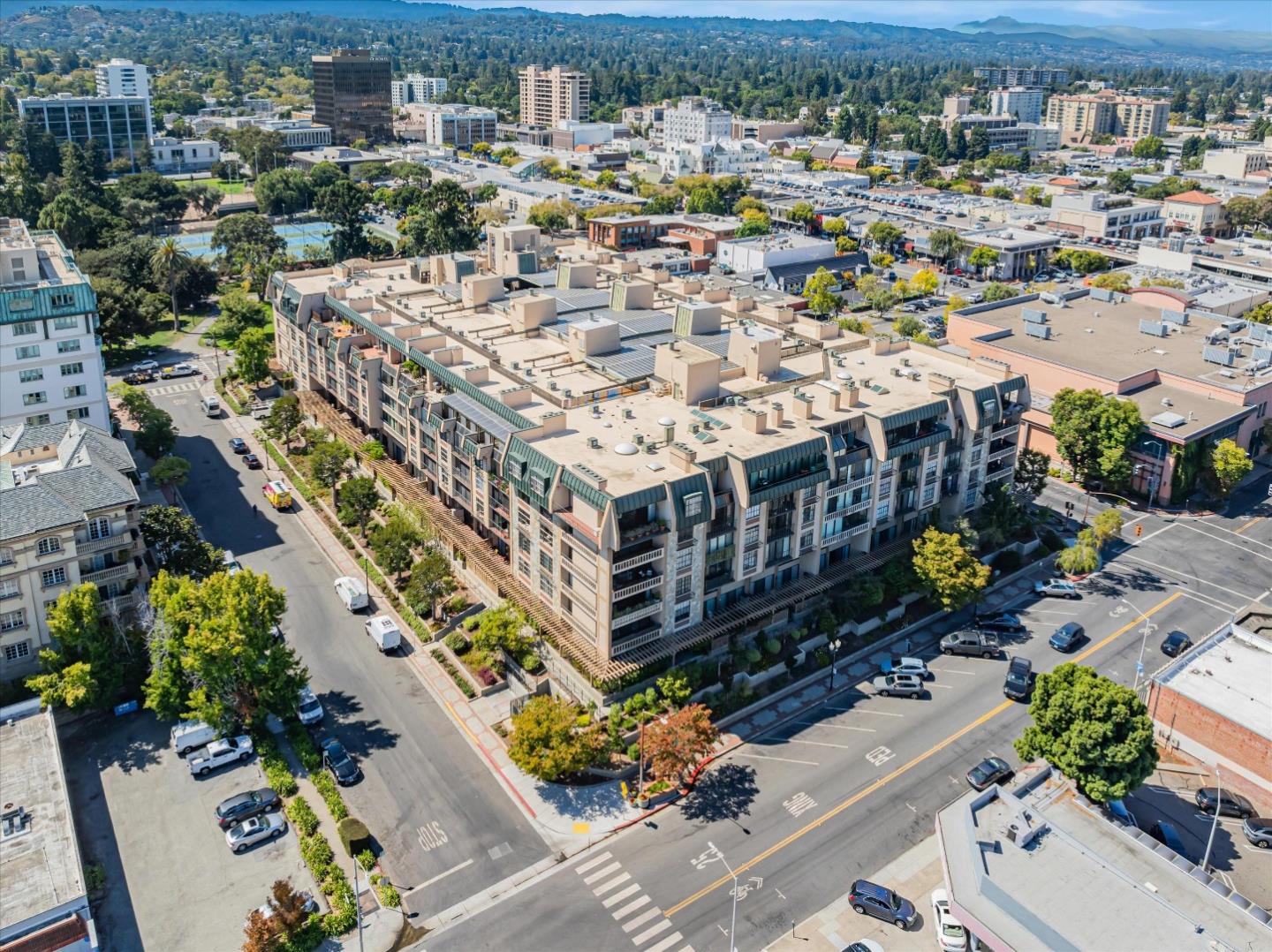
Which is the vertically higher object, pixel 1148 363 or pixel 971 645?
pixel 1148 363

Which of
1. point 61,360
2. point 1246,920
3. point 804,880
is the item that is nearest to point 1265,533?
point 1246,920

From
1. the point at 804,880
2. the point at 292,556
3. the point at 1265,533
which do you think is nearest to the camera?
the point at 804,880

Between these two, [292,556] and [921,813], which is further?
[292,556]

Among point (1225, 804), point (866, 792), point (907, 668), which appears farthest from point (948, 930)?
point (907, 668)

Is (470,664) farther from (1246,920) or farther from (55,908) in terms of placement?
(1246,920)

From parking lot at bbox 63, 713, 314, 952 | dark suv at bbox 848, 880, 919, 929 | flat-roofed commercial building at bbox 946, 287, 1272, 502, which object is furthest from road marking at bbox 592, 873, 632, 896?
flat-roofed commercial building at bbox 946, 287, 1272, 502

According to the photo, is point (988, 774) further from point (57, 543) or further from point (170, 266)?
point (170, 266)

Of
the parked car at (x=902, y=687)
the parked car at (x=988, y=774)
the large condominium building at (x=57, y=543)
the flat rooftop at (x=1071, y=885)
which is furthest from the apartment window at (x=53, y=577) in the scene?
the parked car at (x=988, y=774)
